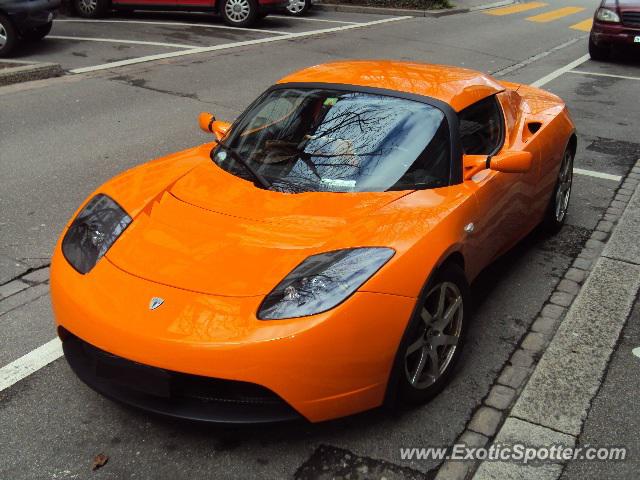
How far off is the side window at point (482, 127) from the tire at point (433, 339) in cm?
96

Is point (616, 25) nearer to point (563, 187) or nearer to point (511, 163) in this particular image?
point (563, 187)

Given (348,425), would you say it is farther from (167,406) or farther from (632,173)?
(632,173)

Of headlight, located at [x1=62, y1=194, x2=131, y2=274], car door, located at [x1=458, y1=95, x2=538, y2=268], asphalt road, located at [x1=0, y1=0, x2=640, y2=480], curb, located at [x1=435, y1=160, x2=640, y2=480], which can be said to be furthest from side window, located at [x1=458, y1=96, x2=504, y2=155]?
headlight, located at [x1=62, y1=194, x2=131, y2=274]

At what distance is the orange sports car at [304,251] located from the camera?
298cm

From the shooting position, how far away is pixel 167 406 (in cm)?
305

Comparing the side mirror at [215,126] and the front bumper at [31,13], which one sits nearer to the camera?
the side mirror at [215,126]

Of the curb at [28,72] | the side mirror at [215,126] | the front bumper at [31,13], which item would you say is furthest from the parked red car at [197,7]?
the side mirror at [215,126]

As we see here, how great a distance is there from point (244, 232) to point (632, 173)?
17.7 feet

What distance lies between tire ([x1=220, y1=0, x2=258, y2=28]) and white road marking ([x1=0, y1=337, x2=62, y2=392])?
13.4 meters

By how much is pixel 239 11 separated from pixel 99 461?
47.4 feet

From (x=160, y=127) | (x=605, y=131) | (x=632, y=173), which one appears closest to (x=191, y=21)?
(x=160, y=127)

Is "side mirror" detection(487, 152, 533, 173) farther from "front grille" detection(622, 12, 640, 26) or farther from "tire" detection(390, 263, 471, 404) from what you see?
"front grille" detection(622, 12, 640, 26)

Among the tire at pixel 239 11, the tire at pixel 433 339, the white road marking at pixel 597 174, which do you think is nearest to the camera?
the tire at pixel 433 339

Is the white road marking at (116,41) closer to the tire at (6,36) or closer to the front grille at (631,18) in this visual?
the tire at (6,36)
